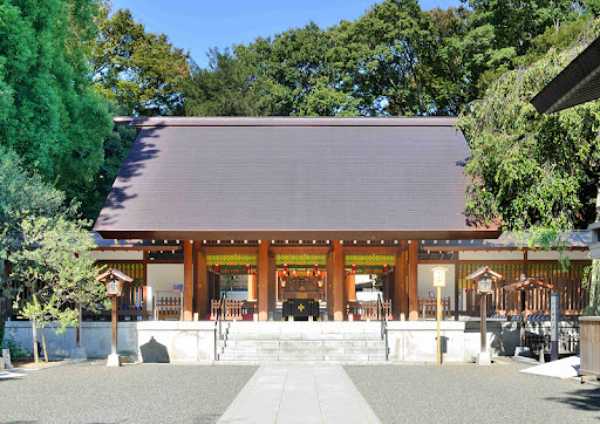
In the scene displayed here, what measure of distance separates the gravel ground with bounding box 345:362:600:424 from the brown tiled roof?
5.42m

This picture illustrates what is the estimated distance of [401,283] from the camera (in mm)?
20969

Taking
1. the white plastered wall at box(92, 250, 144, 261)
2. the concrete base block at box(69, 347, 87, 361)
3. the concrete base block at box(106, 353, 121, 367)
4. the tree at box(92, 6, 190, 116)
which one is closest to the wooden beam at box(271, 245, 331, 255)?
the white plastered wall at box(92, 250, 144, 261)

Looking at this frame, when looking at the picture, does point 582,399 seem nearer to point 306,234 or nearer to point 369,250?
point 306,234

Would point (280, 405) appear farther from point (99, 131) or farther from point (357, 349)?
point (99, 131)

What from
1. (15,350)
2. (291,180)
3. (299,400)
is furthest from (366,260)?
(299,400)

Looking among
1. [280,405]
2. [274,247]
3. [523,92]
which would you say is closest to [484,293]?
[523,92]

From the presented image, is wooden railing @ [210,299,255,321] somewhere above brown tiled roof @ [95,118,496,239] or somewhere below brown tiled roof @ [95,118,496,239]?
below

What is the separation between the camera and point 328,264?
844 inches

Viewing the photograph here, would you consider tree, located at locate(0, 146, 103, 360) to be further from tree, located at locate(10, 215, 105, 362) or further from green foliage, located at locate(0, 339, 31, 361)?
green foliage, located at locate(0, 339, 31, 361)

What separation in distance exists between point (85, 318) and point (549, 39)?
1769cm

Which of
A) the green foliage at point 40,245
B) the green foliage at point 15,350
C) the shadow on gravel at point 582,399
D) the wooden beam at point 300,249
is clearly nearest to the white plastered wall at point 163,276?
the wooden beam at point 300,249

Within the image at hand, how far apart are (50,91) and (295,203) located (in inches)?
277

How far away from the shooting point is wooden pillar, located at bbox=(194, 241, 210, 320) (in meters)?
21.0

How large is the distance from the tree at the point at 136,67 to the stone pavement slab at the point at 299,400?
22955mm
